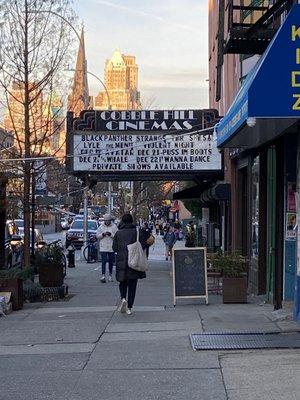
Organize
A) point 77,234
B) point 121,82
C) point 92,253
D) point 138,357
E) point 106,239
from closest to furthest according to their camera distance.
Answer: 1. point 138,357
2. point 106,239
3. point 92,253
4. point 77,234
5. point 121,82

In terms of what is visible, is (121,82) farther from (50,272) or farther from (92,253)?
(50,272)

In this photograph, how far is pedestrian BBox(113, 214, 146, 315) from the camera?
10930 millimetres

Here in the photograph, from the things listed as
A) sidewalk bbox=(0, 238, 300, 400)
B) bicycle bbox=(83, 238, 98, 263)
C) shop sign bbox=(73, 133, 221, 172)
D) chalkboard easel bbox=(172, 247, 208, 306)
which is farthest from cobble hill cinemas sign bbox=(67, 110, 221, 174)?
sidewalk bbox=(0, 238, 300, 400)

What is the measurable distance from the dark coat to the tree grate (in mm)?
2409

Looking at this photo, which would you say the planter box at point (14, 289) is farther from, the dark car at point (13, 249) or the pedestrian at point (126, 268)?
the dark car at point (13, 249)

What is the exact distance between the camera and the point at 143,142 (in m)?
19.7

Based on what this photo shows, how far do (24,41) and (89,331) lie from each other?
7829mm

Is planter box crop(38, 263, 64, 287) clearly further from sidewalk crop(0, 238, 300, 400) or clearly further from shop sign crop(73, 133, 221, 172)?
shop sign crop(73, 133, 221, 172)

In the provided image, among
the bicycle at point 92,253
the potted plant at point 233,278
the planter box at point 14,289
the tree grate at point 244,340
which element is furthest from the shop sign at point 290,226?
the bicycle at point 92,253

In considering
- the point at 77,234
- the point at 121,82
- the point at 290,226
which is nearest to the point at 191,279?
the point at 290,226

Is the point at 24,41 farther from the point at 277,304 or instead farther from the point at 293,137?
the point at 277,304

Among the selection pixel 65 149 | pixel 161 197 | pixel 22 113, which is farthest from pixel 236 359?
pixel 161 197

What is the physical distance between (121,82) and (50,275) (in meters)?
57.5

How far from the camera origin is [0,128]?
54.5 feet
